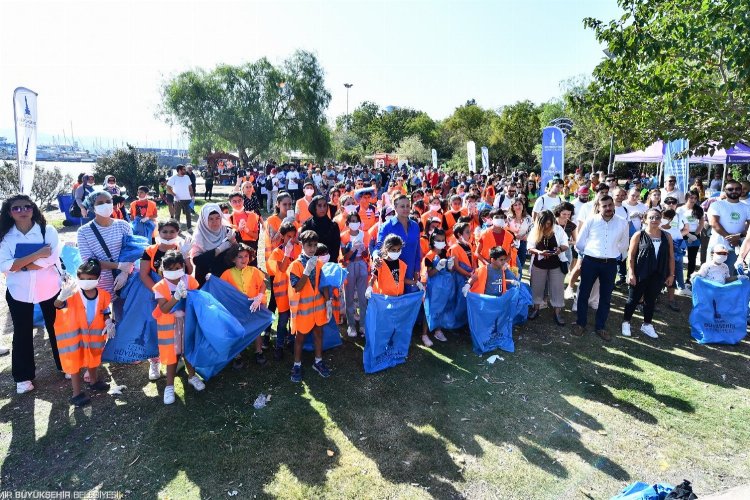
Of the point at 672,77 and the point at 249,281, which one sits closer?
the point at 249,281

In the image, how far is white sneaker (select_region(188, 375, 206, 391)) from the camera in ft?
14.2

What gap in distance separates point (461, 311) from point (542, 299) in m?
1.43

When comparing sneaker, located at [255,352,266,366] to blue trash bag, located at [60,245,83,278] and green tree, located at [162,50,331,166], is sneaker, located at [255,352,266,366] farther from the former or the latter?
green tree, located at [162,50,331,166]

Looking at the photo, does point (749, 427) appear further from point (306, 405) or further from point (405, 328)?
point (306, 405)

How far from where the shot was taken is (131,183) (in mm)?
19375

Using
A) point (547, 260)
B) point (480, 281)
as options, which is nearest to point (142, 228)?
point (480, 281)

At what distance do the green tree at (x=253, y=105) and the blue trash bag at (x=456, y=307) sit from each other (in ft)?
89.9

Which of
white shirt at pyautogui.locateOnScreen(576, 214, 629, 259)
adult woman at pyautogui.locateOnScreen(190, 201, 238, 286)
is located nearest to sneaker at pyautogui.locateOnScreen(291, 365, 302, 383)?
adult woman at pyautogui.locateOnScreen(190, 201, 238, 286)

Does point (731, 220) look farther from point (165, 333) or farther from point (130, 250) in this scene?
point (130, 250)

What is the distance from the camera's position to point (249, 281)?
470 cm

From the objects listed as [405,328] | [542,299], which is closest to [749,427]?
[542,299]

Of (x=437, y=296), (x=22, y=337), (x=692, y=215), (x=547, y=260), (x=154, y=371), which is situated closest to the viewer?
(x=22, y=337)

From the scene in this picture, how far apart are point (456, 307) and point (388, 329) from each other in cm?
132

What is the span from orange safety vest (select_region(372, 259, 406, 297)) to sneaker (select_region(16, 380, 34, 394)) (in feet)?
11.7
